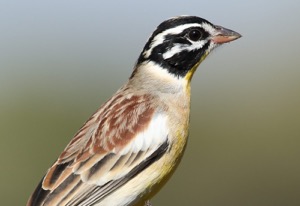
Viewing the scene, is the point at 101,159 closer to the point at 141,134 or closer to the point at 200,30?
the point at 141,134

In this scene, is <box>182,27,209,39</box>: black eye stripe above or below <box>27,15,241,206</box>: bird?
above

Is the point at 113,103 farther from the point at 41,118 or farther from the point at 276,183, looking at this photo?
the point at 41,118

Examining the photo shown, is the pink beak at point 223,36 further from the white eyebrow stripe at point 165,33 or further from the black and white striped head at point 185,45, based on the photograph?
the white eyebrow stripe at point 165,33

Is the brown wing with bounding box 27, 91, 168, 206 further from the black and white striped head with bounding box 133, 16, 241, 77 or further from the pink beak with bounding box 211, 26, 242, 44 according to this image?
the pink beak with bounding box 211, 26, 242, 44

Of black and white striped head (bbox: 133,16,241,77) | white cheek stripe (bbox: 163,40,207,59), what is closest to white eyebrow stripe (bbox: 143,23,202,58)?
black and white striped head (bbox: 133,16,241,77)

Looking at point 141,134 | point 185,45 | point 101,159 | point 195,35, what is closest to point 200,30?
point 195,35

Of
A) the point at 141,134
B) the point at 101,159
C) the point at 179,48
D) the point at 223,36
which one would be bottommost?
the point at 101,159
